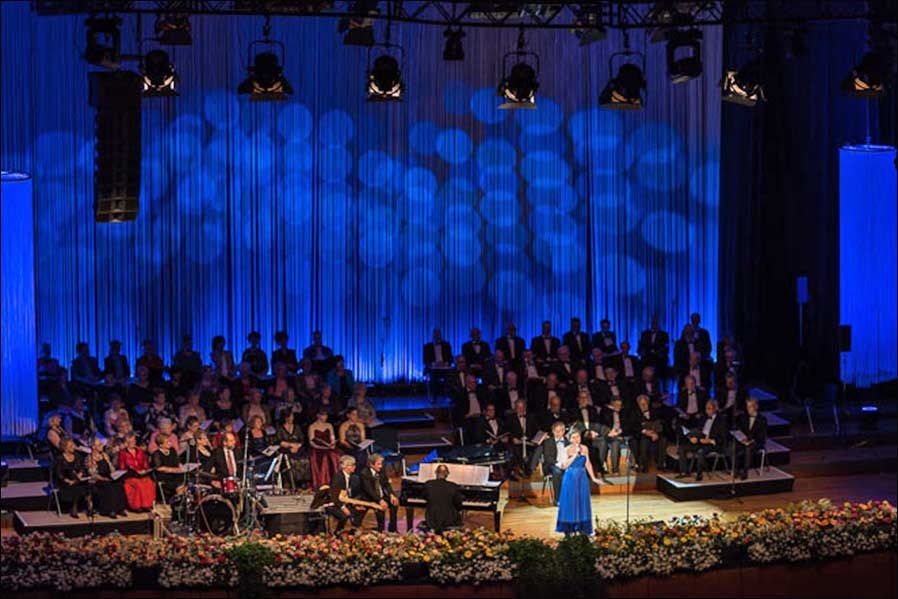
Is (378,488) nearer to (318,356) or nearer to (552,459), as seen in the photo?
(552,459)

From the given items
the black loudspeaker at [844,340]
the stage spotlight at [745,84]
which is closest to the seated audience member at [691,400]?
the black loudspeaker at [844,340]

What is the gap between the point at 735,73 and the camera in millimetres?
13539

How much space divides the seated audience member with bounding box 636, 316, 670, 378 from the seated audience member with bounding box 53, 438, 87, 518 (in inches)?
→ 272

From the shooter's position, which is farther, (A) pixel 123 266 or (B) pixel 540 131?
(B) pixel 540 131

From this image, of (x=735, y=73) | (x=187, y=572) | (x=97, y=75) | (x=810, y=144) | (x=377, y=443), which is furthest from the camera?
(x=810, y=144)

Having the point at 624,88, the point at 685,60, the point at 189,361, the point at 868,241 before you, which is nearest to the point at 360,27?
the point at 624,88

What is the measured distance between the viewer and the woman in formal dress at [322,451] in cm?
1433

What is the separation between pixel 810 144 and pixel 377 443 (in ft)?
22.0

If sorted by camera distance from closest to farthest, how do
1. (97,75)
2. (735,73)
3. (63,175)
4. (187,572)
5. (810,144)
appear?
(97,75)
(187,572)
(735,73)
(63,175)
(810,144)

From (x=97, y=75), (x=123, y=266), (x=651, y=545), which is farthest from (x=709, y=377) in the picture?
(x=97, y=75)

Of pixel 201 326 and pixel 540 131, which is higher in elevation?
pixel 540 131

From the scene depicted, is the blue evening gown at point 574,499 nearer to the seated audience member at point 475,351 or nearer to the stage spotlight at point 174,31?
the seated audience member at point 475,351

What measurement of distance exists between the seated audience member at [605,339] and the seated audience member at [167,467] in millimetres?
5649

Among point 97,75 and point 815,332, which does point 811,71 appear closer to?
point 815,332
